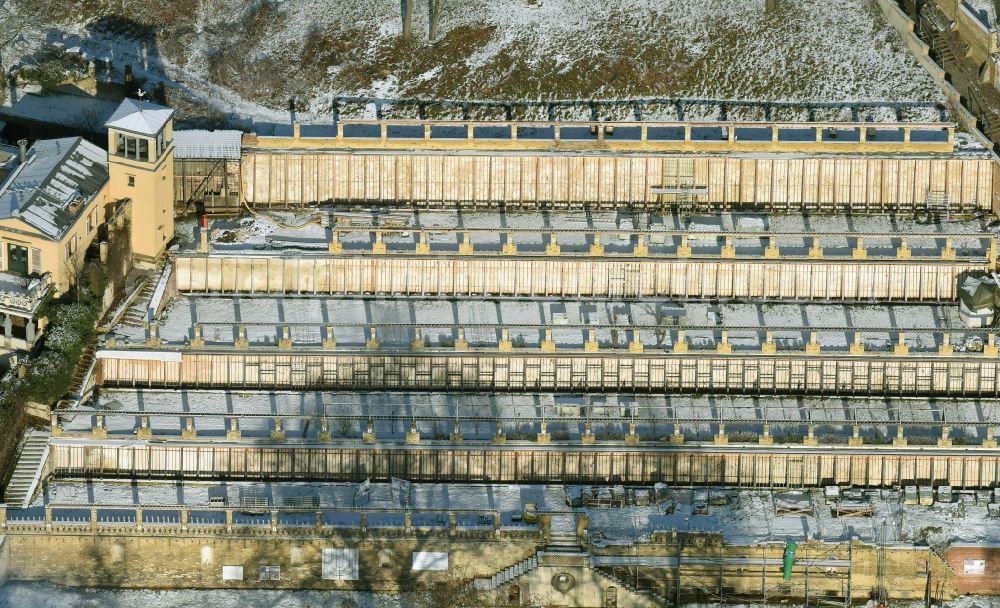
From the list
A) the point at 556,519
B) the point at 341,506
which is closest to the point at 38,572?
the point at 341,506

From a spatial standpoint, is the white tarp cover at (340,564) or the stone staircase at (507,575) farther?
the white tarp cover at (340,564)

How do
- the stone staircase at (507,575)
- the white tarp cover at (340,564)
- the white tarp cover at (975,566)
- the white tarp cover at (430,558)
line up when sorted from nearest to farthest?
the stone staircase at (507,575) → the white tarp cover at (430,558) → the white tarp cover at (340,564) → the white tarp cover at (975,566)

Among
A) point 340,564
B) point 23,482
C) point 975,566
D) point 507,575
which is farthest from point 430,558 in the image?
point 975,566

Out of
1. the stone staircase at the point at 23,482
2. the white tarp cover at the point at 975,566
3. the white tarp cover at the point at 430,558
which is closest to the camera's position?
the white tarp cover at the point at 430,558

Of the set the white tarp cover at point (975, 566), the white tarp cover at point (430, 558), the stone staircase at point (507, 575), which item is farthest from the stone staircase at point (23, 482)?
the white tarp cover at point (975, 566)

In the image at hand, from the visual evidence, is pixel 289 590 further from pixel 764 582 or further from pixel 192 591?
pixel 764 582

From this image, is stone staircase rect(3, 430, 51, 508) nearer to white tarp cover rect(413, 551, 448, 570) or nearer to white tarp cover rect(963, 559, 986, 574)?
white tarp cover rect(413, 551, 448, 570)

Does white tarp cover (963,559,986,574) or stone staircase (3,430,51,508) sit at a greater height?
stone staircase (3,430,51,508)

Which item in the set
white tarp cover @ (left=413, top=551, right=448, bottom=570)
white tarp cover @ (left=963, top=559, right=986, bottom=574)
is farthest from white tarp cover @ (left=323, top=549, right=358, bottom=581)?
white tarp cover @ (left=963, top=559, right=986, bottom=574)

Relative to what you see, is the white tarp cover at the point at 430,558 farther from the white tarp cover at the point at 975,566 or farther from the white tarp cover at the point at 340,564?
the white tarp cover at the point at 975,566
